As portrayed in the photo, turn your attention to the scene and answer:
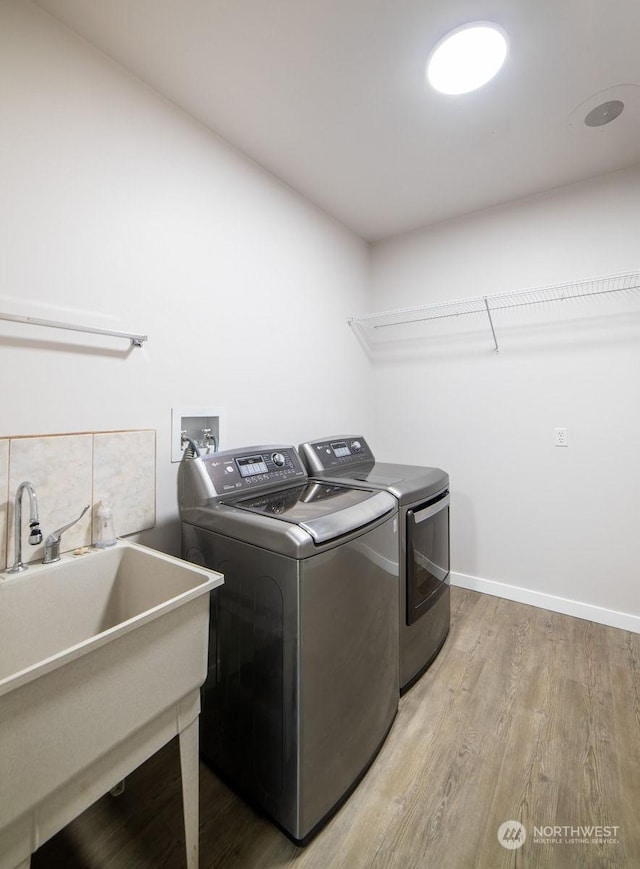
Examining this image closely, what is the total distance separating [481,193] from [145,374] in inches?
84.9

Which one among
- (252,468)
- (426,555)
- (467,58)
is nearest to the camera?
(467,58)

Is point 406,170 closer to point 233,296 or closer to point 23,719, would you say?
point 233,296

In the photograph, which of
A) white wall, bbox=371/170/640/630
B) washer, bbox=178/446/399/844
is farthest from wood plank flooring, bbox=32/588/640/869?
white wall, bbox=371/170/640/630

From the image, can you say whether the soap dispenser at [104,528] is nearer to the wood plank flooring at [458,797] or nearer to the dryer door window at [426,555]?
the wood plank flooring at [458,797]

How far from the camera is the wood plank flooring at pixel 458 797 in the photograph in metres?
1.06

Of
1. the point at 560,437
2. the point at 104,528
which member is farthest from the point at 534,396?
the point at 104,528

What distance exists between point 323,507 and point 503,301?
6.30ft

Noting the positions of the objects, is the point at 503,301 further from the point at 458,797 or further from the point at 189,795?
the point at 189,795

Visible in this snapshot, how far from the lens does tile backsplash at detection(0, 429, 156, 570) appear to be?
1.10 meters

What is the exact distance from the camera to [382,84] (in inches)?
58.2

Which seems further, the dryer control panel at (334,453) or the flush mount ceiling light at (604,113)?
the dryer control panel at (334,453)

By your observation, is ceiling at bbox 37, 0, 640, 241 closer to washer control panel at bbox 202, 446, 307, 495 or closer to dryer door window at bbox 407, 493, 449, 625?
washer control panel at bbox 202, 446, 307, 495

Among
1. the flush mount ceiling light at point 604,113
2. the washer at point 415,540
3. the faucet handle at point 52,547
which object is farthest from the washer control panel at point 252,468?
the flush mount ceiling light at point 604,113

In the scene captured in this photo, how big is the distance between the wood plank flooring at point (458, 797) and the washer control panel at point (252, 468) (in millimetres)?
985
